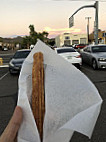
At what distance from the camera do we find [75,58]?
9.34 metres

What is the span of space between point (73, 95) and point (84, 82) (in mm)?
125

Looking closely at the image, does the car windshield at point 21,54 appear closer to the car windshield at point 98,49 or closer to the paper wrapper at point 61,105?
the car windshield at point 98,49

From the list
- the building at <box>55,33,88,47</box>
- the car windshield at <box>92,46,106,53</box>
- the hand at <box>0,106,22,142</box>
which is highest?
the building at <box>55,33,88,47</box>

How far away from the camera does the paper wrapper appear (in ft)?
2.88

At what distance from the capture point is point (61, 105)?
906mm

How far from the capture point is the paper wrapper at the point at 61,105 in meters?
0.88

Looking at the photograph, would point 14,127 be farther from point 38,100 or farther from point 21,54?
point 21,54

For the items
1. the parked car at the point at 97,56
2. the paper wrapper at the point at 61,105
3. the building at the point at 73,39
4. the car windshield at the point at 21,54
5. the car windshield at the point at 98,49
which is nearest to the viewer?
the paper wrapper at the point at 61,105

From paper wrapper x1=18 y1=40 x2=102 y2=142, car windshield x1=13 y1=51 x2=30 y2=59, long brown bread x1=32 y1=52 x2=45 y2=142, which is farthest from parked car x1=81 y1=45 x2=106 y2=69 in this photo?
Result: long brown bread x1=32 y1=52 x2=45 y2=142

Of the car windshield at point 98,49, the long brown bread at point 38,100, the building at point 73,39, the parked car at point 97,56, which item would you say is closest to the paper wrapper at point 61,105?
the long brown bread at point 38,100

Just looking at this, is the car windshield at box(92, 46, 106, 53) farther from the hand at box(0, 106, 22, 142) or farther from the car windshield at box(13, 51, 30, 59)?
the hand at box(0, 106, 22, 142)

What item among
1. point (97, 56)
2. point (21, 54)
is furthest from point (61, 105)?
point (21, 54)

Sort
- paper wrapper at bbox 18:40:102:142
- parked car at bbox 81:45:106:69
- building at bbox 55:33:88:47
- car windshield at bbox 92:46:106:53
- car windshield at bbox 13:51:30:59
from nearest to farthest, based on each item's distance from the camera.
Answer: paper wrapper at bbox 18:40:102:142
parked car at bbox 81:45:106:69
car windshield at bbox 13:51:30:59
car windshield at bbox 92:46:106:53
building at bbox 55:33:88:47

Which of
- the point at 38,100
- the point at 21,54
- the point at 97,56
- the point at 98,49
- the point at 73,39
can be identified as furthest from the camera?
the point at 73,39
